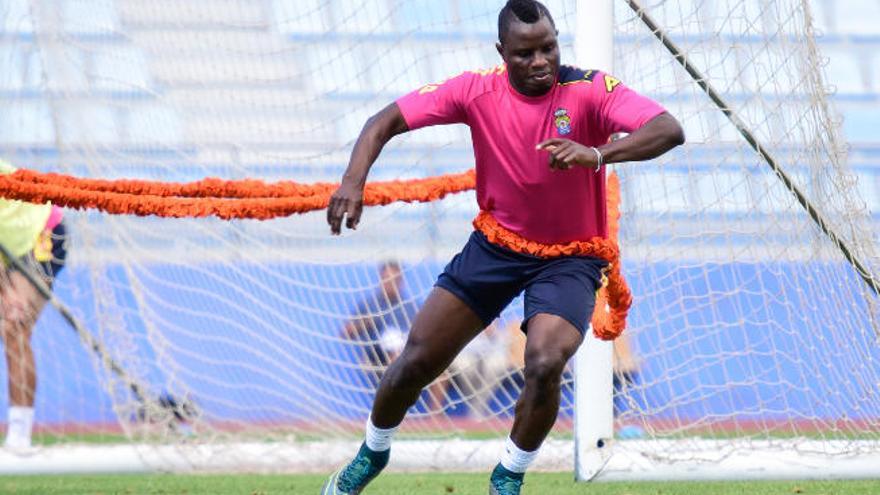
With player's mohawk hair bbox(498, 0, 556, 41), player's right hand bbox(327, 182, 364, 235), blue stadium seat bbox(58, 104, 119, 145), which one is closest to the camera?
player's right hand bbox(327, 182, 364, 235)

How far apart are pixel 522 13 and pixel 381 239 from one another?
11.9 ft

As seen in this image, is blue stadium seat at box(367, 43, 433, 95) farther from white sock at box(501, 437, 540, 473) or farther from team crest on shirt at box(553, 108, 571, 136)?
white sock at box(501, 437, 540, 473)

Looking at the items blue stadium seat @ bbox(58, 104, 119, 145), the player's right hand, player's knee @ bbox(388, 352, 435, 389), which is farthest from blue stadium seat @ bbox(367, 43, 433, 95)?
the player's right hand

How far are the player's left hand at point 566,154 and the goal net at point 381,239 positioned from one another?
2.09m

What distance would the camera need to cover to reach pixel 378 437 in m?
5.32

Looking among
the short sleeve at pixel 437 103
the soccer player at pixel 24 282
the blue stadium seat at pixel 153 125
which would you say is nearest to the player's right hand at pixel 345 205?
the short sleeve at pixel 437 103

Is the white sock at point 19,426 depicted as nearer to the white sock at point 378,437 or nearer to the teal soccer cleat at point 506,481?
the white sock at point 378,437

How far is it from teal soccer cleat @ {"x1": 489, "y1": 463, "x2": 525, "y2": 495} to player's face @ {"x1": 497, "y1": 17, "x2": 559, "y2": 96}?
4.25 ft

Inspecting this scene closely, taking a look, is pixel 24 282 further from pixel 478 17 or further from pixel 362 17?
pixel 478 17

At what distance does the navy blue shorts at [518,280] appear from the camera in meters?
5.04

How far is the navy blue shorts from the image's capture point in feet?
16.5

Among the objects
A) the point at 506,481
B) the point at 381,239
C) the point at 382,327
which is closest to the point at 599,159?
the point at 506,481

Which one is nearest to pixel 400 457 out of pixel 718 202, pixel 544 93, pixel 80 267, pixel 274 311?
pixel 274 311

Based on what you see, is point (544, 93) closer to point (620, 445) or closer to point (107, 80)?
point (620, 445)
